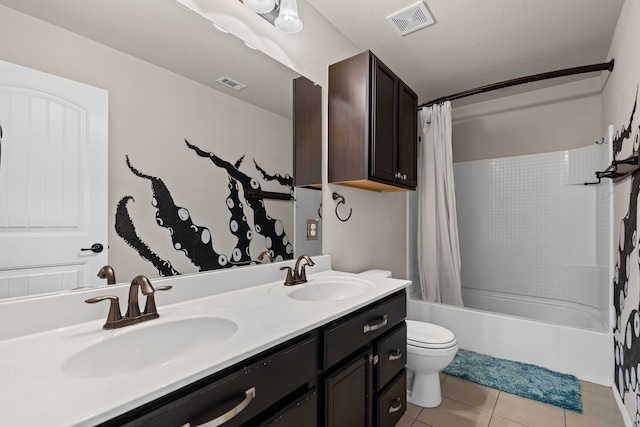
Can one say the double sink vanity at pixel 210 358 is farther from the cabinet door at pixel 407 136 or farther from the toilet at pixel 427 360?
the cabinet door at pixel 407 136

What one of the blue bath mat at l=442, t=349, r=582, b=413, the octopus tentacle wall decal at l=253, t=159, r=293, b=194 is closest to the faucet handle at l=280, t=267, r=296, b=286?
the octopus tentacle wall decal at l=253, t=159, r=293, b=194

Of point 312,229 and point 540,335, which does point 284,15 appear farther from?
point 540,335

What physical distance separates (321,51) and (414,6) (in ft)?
2.03

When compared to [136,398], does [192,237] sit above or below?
above

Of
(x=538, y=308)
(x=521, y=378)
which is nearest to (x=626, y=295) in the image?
(x=521, y=378)

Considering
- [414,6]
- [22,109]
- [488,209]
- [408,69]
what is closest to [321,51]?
[414,6]

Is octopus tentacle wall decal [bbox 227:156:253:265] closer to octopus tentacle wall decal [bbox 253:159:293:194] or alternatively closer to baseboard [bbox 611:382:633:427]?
octopus tentacle wall decal [bbox 253:159:293:194]

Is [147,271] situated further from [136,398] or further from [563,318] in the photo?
[563,318]

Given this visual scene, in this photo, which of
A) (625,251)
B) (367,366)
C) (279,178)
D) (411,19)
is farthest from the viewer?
(411,19)

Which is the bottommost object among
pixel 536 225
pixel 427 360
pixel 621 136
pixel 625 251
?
pixel 427 360

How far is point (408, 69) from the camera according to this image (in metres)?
2.63

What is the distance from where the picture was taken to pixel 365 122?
181cm

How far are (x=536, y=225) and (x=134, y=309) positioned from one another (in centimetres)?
334

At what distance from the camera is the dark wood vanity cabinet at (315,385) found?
659mm
